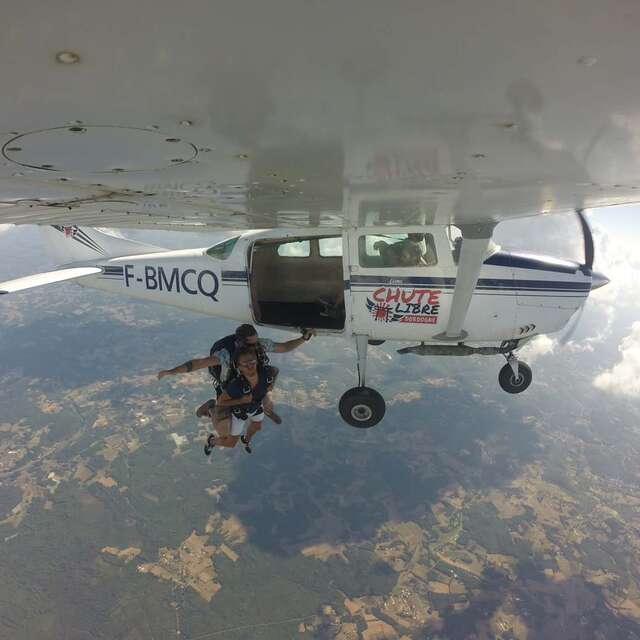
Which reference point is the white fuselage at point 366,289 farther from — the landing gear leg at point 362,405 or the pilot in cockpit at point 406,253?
the landing gear leg at point 362,405

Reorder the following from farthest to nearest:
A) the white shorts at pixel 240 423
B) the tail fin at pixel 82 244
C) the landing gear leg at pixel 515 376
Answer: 1. the tail fin at pixel 82 244
2. the landing gear leg at pixel 515 376
3. the white shorts at pixel 240 423

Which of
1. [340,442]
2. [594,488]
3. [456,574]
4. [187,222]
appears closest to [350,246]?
[187,222]

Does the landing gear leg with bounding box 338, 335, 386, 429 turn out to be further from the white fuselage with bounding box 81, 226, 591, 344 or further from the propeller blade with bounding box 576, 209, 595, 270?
the propeller blade with bounding box 576, 209, 595, 270

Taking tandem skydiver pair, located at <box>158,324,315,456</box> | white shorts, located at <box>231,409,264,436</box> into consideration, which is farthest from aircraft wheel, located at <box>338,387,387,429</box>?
white shorts, located at <box>231,409,264,436</box>

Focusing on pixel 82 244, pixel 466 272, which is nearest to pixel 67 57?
pixel 466 272

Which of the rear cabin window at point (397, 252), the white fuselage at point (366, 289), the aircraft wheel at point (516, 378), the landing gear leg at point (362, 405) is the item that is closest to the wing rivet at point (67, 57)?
the white fuselage at point (366, 289)
